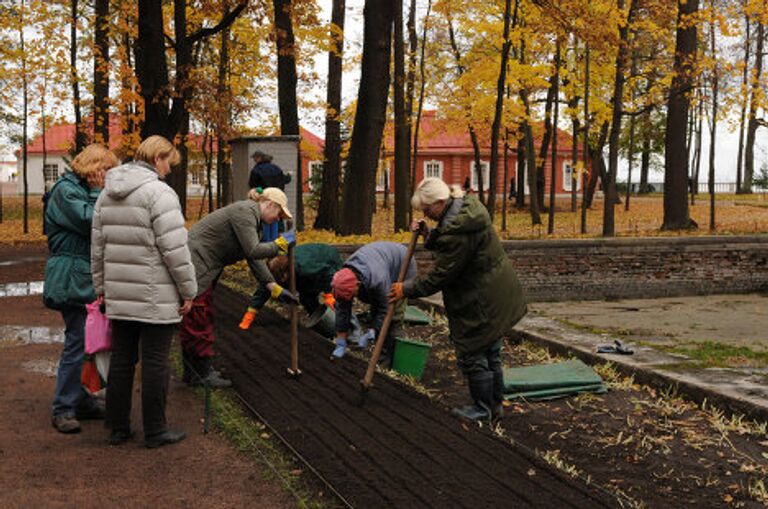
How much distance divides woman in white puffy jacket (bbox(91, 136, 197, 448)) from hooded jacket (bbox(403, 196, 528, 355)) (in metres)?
1.73

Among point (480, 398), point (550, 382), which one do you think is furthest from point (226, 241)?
point (550, 382)

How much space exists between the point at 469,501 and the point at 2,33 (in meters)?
24.6

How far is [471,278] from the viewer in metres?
6.26

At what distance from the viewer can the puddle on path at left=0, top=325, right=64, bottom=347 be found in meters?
8.98

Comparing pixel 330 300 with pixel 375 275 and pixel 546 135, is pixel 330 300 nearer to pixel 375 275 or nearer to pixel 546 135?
pixel 375 275

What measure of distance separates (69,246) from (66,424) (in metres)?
1.13

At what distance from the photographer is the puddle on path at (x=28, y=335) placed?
29.5ft

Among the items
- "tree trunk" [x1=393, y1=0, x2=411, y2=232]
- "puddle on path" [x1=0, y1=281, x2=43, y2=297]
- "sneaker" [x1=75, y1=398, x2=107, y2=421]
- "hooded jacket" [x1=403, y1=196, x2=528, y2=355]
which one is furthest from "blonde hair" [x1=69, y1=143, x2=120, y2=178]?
"tree trunk" [x1=393, y1=0, x2=411, y2=232]

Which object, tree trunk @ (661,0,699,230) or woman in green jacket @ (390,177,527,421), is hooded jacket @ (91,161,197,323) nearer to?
woman in green jacket @ (390,177,527,421)

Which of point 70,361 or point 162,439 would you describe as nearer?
point 162,439

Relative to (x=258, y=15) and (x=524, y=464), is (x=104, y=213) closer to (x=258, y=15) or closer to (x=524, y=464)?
(x=524, y=464)

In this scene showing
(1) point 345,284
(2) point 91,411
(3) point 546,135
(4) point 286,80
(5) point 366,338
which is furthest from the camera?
(3) point 546,135

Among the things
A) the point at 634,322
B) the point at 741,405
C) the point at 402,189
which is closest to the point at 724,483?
the point at 741,405

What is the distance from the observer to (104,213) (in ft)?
17.6
